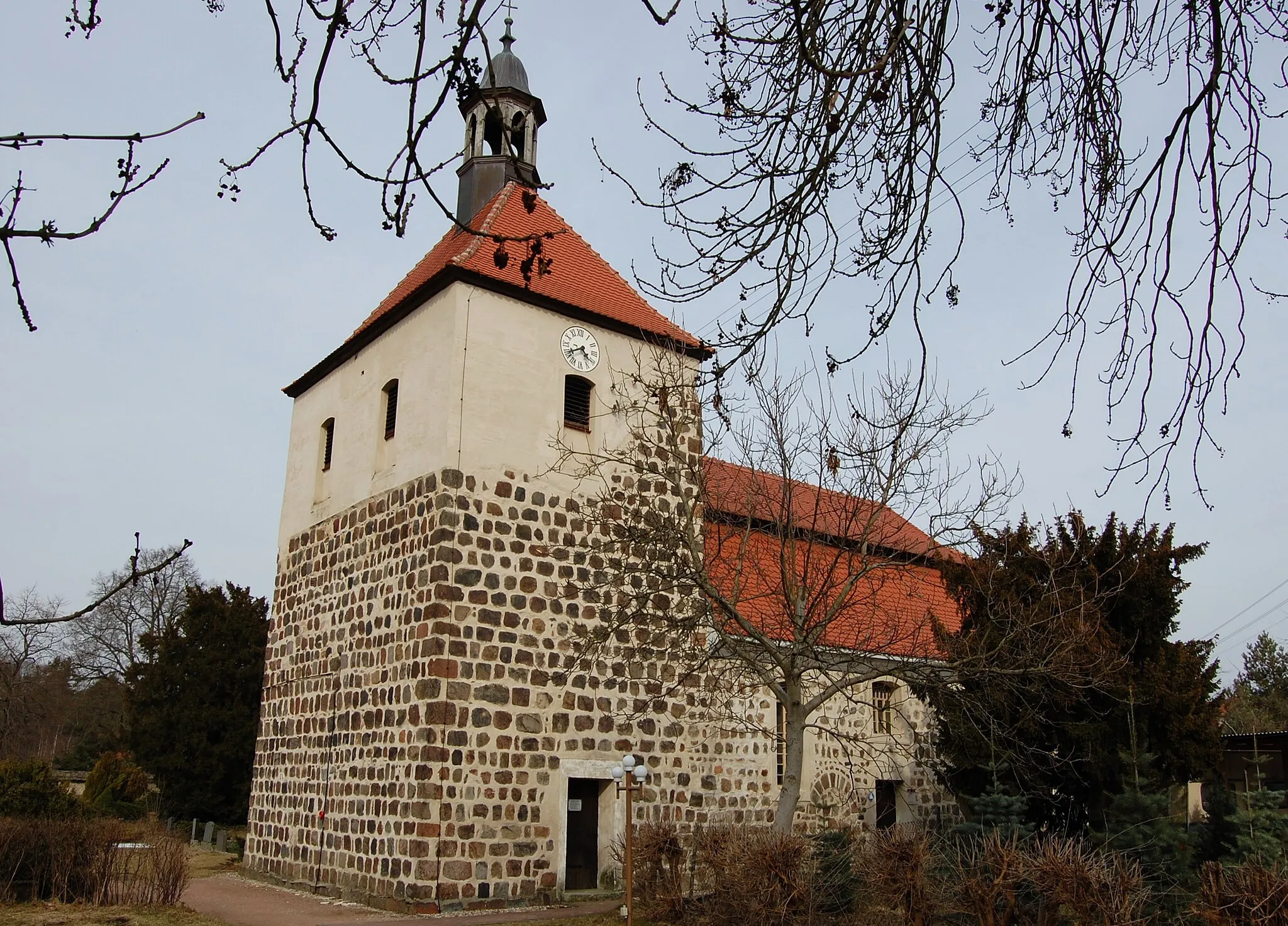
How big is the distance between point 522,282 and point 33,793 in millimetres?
8975

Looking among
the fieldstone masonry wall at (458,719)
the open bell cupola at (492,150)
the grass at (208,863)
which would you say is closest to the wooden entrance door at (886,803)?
the fieldstone masonry wall at (458,719)

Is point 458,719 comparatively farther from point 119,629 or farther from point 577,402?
A: point 119,629

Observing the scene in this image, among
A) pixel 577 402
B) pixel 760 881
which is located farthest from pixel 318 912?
pixel 577 402

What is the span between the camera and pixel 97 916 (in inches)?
380

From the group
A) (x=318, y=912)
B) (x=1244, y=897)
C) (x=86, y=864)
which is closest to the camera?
(x=1244, y=897)

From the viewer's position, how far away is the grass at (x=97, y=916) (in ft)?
→ 30.0

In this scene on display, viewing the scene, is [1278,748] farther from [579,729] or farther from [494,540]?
[494,540]

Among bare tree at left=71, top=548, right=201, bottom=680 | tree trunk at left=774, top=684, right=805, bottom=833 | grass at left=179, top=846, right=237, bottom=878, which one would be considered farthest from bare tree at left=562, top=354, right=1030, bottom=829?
bare tree at left=71, top=548, right=201, bottom=680

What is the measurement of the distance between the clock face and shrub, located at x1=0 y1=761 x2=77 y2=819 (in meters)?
8.45

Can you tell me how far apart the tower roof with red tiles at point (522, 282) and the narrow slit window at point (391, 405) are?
3.17 feet

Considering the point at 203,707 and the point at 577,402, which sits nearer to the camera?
the point at 577,402

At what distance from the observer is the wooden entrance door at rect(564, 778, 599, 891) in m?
12.1

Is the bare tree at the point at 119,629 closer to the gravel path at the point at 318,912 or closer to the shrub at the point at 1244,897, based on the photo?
the gravel path at the point at 318,912

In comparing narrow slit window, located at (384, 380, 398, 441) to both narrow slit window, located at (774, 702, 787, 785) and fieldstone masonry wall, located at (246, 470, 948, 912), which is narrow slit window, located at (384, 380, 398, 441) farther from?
narrow slit window, located at (774, 702, 787, 785)
